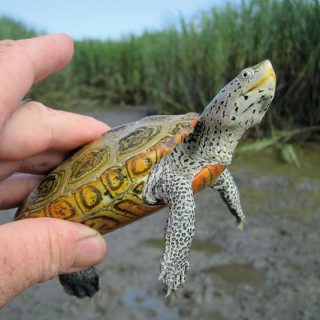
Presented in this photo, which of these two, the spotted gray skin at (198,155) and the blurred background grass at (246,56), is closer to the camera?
the spotted gray skin at (198,155)

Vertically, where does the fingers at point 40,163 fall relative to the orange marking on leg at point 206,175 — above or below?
below

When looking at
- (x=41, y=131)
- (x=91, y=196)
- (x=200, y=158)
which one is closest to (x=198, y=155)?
(x=200, y=158)

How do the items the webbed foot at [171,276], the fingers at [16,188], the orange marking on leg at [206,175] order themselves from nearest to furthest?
1. the webbed foot at [171,276]
2. the orange marking on leg at [206,175]
3. the fingers at [16,188]

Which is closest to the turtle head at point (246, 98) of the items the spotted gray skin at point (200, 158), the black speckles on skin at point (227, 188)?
the spotted gray skin at point (200, 158)

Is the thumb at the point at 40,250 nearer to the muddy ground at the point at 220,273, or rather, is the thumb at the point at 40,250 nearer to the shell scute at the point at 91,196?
the shell scute at the point at 91,196

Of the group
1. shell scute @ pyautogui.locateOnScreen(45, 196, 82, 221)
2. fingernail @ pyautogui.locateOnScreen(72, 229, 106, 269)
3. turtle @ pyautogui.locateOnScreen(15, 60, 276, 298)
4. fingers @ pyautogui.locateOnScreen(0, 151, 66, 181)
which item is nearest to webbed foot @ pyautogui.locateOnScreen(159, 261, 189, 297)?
turtle @ pyautogui.locateOnScreen(15, 60, 276, 298)

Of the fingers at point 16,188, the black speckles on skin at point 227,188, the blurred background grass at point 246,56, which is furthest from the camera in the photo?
the blurred background grass at point 246,56

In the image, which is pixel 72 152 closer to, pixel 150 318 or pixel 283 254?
pixel 150 318

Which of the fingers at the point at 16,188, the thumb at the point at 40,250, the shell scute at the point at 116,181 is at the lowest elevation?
the fingers at the point at 16,188
